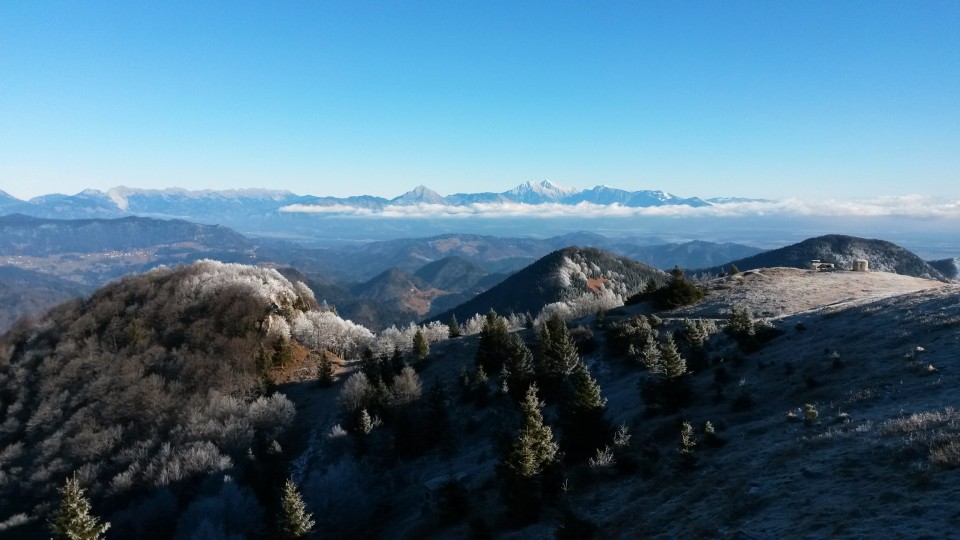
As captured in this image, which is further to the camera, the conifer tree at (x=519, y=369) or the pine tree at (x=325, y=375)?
the pine tree at (x=325, y=375)

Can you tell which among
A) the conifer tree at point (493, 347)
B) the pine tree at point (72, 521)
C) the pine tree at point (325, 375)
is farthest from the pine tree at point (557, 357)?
the pine tree at point (325, 375)

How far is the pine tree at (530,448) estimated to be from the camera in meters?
21.6

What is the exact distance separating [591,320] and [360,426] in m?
30.7

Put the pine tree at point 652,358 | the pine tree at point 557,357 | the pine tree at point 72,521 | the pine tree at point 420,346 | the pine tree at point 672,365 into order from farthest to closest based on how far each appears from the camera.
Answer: the pine tree at point 420,346 < the pine tree at point 557,357 < the pine tree at point 652,358 < the pine tree at point 672,365 < the pine tree at point 72,521

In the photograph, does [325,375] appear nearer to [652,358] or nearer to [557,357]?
[557,357]

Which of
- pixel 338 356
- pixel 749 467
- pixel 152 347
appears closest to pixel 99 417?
pixel 152 347

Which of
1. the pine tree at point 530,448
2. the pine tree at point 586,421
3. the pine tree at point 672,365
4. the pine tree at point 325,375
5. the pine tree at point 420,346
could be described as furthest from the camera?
the pine tree at point 420,346

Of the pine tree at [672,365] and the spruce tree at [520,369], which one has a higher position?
the pine tree at [672,365]

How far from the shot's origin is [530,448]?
21891mm

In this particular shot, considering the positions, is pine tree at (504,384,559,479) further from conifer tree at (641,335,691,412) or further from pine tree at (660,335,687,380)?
pine tree at (660,335,687,380)

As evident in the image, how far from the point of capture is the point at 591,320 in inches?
2395

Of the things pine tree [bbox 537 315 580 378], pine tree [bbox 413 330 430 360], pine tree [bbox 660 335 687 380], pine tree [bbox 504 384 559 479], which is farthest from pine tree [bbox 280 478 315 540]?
pine tree [bbox 413 330 430 360]

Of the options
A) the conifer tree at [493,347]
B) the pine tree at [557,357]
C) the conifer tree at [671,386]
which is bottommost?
the conifer tree at [493,347]

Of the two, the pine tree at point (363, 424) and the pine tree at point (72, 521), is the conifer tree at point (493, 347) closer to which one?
the pine tree at point (363, 424)
